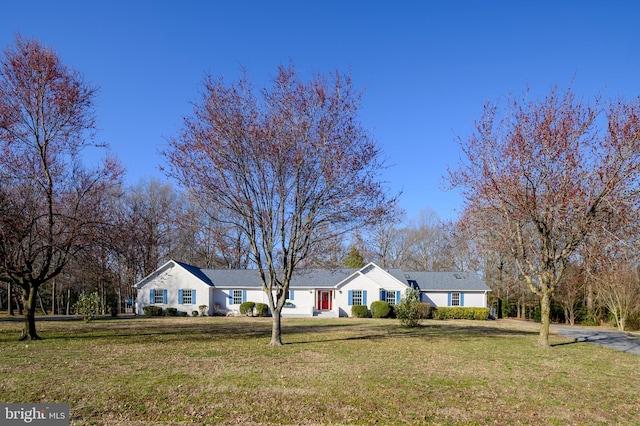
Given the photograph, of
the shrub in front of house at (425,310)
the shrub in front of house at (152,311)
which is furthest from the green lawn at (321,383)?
the shrub in front of house at (152,311)

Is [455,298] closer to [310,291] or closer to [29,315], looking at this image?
[310,291]

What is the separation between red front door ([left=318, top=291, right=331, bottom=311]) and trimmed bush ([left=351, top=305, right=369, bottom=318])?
3.27 metres

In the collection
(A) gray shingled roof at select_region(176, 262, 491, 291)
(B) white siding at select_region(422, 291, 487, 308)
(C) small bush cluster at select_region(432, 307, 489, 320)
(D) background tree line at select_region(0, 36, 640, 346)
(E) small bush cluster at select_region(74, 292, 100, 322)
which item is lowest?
(C) small bush cluster at select_region(432, 307, 489, 320)

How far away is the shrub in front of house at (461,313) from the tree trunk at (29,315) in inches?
984

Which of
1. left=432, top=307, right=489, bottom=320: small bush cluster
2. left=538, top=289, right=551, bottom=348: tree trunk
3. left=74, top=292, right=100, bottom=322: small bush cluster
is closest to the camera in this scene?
left=538, top=289, right=551, bottom=348: tree trunk

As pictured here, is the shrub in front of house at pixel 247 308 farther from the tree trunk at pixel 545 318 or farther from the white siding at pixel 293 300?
the tree trunk at pixel 545 318

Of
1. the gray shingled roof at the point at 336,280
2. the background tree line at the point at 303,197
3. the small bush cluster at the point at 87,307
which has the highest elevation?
the background tree line at the point at 303,197

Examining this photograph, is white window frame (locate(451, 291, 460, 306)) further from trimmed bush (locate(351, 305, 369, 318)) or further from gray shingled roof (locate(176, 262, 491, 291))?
trimmed bush (locate(351, 305, 369, 318))

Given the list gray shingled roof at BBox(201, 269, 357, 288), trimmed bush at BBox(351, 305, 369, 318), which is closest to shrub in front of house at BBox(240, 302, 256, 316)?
gray shingled roof at BBox(201, 269, 357, 288)

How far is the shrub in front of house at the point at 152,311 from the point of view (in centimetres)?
3334

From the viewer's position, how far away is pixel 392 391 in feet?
26.0

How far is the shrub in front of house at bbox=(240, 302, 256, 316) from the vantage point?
33.4 metres

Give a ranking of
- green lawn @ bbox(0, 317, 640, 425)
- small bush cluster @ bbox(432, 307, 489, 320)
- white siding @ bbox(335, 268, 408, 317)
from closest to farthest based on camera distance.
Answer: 1. green lawn @ bbox(0, 317, 640, 425)
2. small bush cluster @ bbox(432, 307, 489, 320)
3. white siding @ bbox(335, 268, 408, 317)

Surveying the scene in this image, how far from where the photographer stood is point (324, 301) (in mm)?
35062
